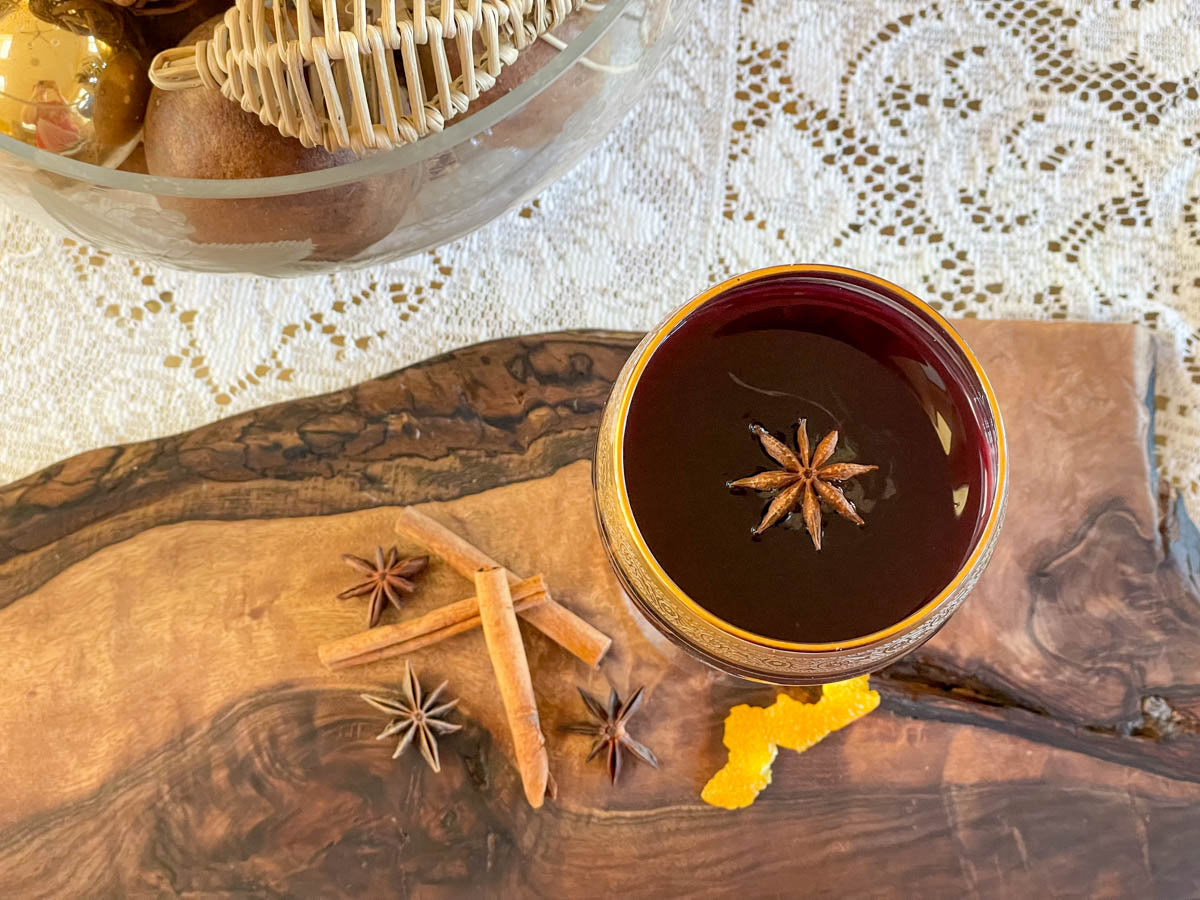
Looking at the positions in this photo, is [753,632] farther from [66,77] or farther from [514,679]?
[66,77]

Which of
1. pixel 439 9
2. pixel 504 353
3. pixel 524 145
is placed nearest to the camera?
pixel 439 9

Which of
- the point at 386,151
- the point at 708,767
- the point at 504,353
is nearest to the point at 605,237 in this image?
the point at 504,353

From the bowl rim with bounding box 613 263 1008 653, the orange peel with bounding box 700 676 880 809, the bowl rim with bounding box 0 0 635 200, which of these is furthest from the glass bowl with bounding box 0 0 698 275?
the orange peel with bounding box 700 676 880 809

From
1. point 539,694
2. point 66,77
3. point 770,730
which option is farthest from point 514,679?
point 66,77

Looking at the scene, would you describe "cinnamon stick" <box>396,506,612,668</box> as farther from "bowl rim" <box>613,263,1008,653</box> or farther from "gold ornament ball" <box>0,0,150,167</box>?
"gold ornament ball" <box>0,0,150,167</box>

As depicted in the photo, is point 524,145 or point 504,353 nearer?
point 524,145

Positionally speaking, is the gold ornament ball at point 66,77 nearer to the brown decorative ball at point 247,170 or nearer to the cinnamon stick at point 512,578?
the brown decorative ball at point 247,170

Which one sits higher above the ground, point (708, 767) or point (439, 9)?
point (439, 9)

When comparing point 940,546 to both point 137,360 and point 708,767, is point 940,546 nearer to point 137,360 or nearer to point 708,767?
point 708,767
